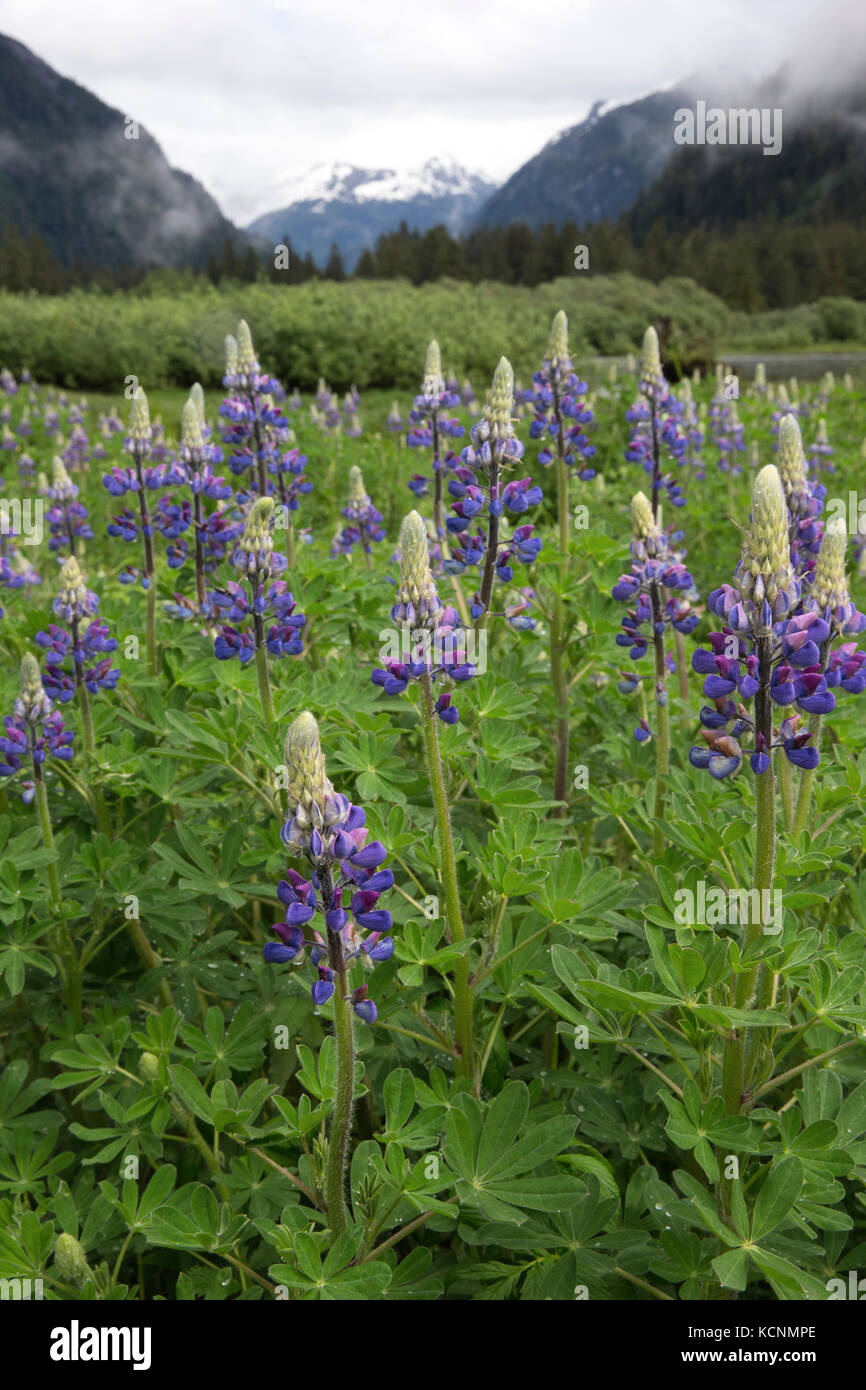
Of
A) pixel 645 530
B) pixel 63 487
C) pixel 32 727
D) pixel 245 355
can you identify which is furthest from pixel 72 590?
pixel 645 530

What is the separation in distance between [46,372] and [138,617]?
67.2 feet

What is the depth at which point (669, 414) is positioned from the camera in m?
4.74

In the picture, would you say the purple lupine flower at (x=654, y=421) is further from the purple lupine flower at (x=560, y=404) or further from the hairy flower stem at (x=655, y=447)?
the purple lupine flower at (x=560, y=404)

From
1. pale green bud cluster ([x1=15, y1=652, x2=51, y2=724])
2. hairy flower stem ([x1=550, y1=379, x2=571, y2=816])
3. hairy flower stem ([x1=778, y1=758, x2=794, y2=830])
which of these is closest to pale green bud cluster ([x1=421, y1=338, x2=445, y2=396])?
hairy flower stem ([x1=550, y1=379, x2=571, y2=816])

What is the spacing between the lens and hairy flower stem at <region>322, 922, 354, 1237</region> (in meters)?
1.84

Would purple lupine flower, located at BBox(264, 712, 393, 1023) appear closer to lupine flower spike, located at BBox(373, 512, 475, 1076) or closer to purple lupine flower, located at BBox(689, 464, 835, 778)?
lupine flower spike, located at BBox(373, 512, 475, 1076)

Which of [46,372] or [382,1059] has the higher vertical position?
[46,372]

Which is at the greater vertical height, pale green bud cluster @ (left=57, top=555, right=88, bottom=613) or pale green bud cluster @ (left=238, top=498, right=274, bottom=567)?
pale green bud cluster @ (left=238, top=498, right=274, bottom=567)

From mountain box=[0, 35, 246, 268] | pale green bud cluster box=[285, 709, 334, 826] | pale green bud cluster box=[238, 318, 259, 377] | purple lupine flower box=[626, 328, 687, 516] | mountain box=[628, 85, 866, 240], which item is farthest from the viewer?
mountain box=[0, 35, 246, 268]

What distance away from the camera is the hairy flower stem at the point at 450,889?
2.25 m

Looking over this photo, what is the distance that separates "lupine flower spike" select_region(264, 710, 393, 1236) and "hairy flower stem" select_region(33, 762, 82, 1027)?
1.14m

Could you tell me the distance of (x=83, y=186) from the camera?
5871 inches

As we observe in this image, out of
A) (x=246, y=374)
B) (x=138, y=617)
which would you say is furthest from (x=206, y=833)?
(x=246, y=374)
